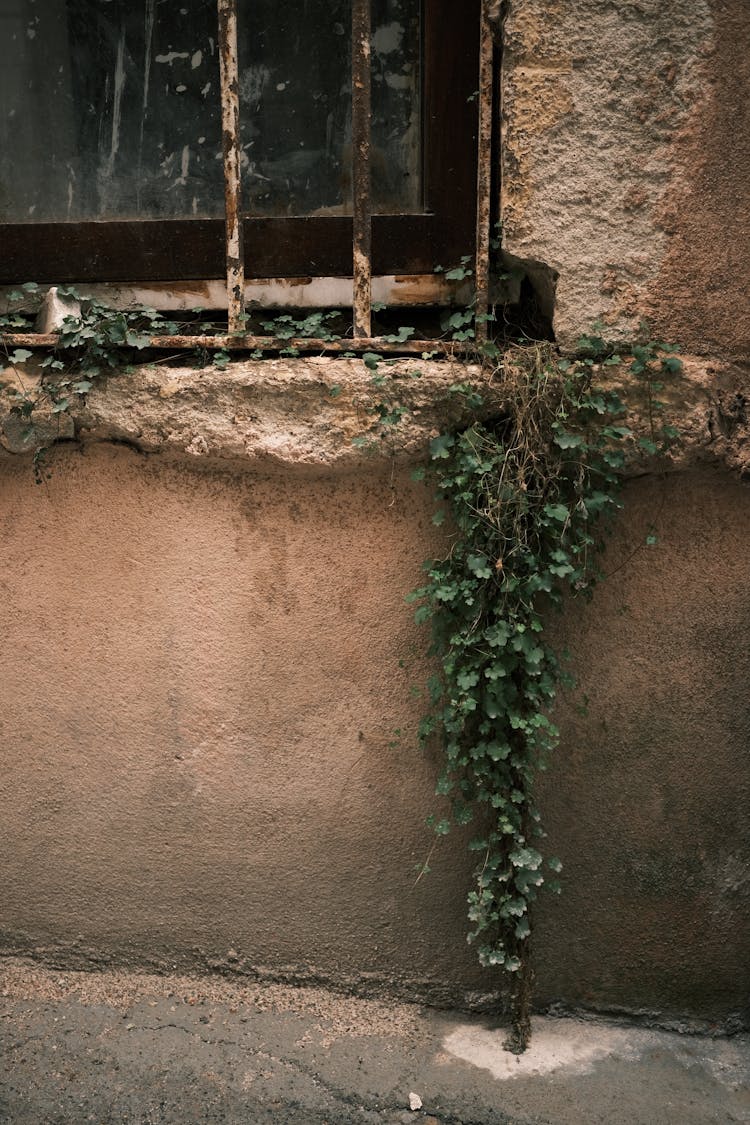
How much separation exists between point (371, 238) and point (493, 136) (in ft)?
1.25

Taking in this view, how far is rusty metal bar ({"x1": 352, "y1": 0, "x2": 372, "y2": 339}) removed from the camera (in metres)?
2.22

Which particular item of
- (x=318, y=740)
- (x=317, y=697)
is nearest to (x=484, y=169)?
(x=317, y=697)

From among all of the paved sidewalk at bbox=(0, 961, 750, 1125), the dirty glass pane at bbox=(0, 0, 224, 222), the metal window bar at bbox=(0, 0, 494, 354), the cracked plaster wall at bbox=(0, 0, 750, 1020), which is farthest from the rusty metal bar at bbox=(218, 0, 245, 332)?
the paved sidewalk at bbox=(0, 961, 750, 1125)

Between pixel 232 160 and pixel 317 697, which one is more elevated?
pixel 232 160

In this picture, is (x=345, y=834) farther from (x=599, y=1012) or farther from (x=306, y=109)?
(x=306, y=109)

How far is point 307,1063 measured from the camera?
2.30 m

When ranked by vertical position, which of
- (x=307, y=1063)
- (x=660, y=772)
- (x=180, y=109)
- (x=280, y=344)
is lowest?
(x=307, y=1063)

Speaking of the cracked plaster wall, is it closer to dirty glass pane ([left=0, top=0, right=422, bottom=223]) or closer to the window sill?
the window sill

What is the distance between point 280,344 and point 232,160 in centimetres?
43

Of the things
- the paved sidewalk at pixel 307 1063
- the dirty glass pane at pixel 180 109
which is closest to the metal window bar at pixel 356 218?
the dirty glass pane at pixel 180 109

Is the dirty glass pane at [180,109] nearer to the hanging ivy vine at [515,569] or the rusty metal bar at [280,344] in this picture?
the rusty metal bar at [280,344]

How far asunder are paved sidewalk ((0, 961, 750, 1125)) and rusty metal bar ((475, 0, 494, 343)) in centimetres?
167

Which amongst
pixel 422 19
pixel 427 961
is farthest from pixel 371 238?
pixel 427 961

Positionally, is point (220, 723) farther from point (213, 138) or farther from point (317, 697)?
point (213, 138)
